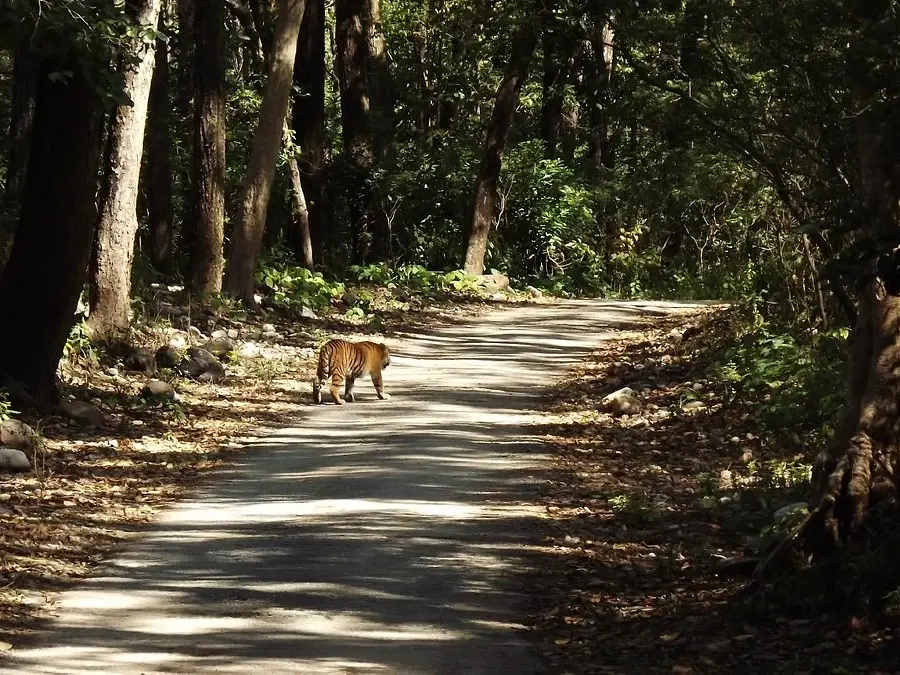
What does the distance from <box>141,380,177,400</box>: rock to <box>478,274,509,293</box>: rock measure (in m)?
16.9

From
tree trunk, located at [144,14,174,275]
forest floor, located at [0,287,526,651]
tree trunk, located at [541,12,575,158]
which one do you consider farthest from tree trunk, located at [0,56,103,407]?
tree trunk, located at [144,14,174,275]

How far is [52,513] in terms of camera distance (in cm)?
1033

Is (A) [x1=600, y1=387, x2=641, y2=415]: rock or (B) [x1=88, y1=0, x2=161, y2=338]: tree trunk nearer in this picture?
(A) [x1=600, y1=387, x2=641, y2=415]: rock

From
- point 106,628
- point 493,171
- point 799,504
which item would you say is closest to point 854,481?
point 799,504

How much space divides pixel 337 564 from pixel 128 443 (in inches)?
192

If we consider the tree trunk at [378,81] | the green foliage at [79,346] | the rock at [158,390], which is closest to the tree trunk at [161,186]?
the tree trunk at [378,81]

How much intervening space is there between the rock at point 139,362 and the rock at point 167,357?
32cm

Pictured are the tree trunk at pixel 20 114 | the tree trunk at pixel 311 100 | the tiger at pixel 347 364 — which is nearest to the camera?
the tiger at pixel 347 364

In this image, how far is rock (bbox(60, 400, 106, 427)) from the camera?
44.9 feet

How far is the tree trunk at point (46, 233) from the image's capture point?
1338cm

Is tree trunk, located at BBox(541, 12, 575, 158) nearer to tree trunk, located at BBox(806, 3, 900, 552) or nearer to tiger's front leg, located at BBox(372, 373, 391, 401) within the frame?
tiger's front leg, located at BBox(372, 373, 391, 401)

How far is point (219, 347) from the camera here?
1859 centimetres

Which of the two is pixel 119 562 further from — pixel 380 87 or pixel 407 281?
pixel 380 87

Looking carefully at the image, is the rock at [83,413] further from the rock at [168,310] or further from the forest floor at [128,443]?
the rock at [168,310]
